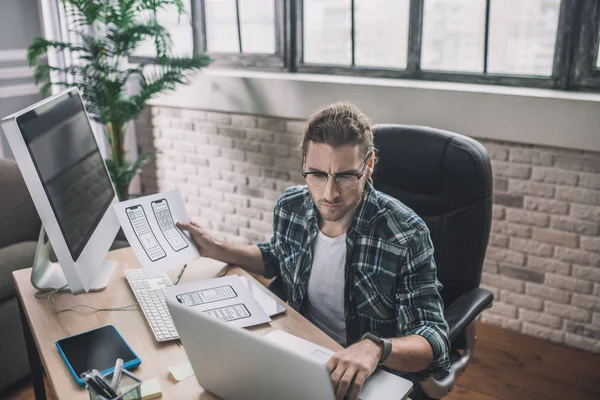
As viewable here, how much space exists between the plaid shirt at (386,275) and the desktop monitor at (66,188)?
23.1 inches

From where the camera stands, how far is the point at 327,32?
332 cm

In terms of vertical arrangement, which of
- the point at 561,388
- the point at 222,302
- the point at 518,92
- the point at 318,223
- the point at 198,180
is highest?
the point at 518,92

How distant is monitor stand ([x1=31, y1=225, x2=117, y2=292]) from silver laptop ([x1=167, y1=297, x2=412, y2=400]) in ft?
2.12

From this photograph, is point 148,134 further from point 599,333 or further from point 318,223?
point 599,333

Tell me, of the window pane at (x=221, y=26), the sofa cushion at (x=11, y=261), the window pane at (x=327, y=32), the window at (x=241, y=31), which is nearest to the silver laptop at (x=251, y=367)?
the sofa cushion at (x=11, y=261)

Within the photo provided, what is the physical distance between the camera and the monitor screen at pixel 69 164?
139cm

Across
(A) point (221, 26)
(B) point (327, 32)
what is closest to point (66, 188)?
(B) point (327, 32)

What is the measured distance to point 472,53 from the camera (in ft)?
9.43

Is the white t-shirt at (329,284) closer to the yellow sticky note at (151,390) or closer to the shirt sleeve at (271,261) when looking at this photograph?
the shirt sleeve at (271,261)

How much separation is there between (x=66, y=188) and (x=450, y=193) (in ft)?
3.53

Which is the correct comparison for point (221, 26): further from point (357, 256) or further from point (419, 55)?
point (357, 256)

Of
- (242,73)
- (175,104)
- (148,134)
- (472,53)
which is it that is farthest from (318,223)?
(148,134)

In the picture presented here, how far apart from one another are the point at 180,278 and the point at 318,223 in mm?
457

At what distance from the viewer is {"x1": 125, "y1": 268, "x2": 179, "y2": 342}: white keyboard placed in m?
1.42
